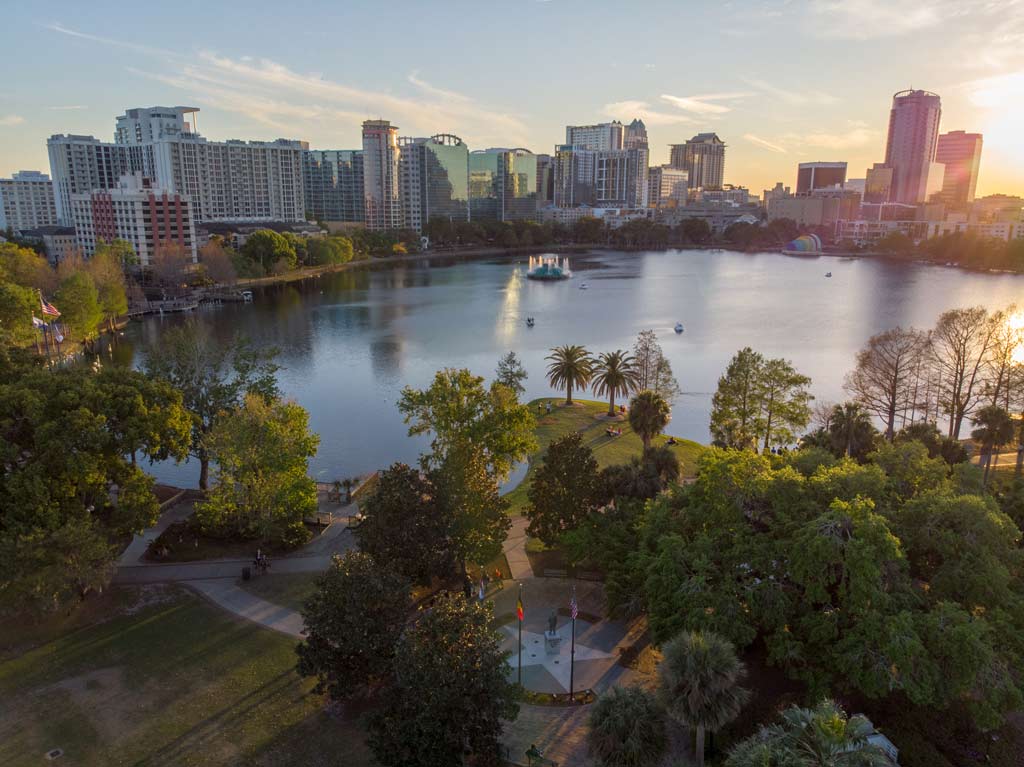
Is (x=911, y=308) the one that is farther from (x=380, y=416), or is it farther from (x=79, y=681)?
(x=79, y=681)

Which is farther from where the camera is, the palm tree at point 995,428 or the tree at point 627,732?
the palm tree at point 995,428

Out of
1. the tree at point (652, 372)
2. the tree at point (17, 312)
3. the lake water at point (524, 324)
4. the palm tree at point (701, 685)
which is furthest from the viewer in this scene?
the tree at point (17, 312)

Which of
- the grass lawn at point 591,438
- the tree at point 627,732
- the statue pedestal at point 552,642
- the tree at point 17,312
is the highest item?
the tree at point 17,312

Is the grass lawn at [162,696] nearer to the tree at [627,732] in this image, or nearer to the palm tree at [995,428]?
the tree at [627,732]

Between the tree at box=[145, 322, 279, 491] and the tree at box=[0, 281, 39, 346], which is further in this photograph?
the tree at box=[0, 281, 39, 346]

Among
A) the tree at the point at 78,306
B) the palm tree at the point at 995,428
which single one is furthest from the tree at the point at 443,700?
the tree at the point at 78,306

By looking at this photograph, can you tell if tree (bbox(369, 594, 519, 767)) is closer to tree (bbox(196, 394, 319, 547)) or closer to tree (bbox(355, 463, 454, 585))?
tree (bbox(355, 463, 454, 585))

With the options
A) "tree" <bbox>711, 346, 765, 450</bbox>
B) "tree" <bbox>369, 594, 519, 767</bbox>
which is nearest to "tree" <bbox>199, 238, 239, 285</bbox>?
"tree" <bbox>711, 346, 765, 450</bbox>

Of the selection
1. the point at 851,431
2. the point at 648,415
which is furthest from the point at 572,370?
the point at 851,431
